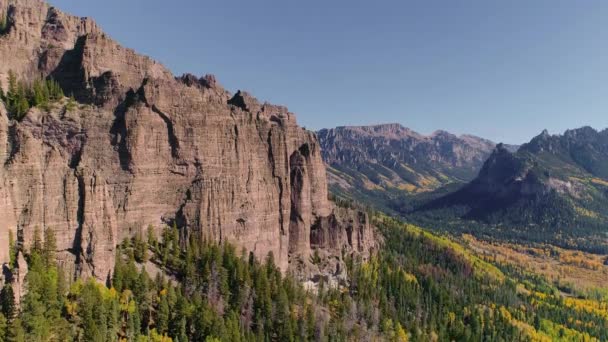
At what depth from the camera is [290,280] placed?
375 ft

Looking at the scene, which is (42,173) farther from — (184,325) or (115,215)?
(184,325)

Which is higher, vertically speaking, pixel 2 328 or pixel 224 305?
pixel 2 328

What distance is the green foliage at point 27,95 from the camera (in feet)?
297

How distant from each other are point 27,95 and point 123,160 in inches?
945

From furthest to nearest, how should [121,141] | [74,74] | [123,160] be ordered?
[74,74] < [123,160] < [121,141]

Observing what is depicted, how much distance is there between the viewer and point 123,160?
97.1 meters

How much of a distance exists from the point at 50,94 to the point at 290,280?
68.3m

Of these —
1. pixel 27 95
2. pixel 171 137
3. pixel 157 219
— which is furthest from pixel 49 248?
pixel 27 95

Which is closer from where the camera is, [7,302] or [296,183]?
[7,302]

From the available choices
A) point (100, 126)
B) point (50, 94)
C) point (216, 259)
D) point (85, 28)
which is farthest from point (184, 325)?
point (85, 28)

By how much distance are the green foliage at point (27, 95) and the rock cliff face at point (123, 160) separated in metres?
2.52

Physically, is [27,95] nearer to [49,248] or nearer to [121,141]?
[121,141]

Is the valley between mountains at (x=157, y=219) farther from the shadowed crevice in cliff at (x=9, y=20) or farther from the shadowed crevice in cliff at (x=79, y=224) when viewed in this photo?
the shadowed crevice in cliff at (x=9, y=20)

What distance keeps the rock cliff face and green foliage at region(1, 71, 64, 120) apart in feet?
8.27
